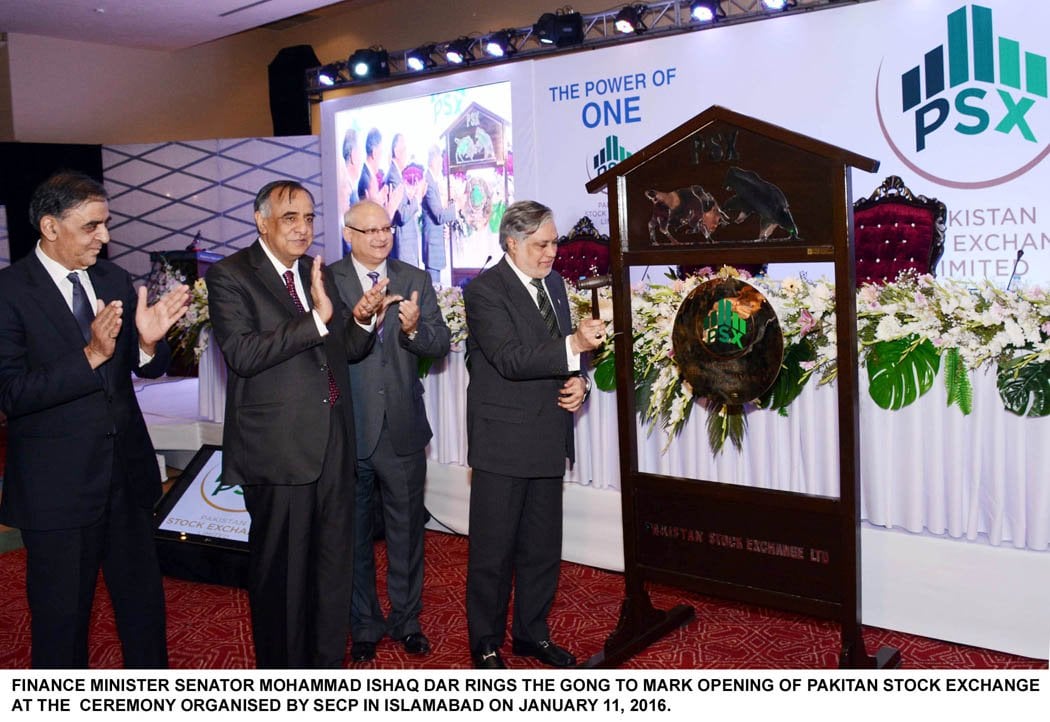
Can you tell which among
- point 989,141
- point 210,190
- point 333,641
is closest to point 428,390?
point 333,641

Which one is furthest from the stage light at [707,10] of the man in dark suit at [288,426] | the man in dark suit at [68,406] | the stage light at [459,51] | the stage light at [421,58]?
the man in dark suit at [68,406]

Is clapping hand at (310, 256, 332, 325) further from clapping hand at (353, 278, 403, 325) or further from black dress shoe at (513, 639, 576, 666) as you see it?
black dress shoe at (513, 639, 576, 666)

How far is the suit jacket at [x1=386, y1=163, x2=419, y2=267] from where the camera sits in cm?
966

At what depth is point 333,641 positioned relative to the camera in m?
2.86

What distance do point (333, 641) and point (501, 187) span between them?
662cm

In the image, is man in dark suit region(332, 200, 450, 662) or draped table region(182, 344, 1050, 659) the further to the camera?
man in dark suit region(332, 200, 450, 662)

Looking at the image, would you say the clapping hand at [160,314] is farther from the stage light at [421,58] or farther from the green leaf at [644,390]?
the stage light at [421,58]

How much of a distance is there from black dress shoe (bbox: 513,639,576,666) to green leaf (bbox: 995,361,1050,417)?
155 cm

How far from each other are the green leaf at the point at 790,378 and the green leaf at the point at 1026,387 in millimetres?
574

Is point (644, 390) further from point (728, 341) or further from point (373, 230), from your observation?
point (373, 230)

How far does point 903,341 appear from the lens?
3191 millimetres

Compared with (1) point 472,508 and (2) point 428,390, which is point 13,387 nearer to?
(1) point 472,508

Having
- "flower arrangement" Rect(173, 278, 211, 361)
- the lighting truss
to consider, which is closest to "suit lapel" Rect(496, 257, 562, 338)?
"flower arrangement" Rect(173, 278, 211, 361)

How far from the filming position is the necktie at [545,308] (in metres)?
3.05
